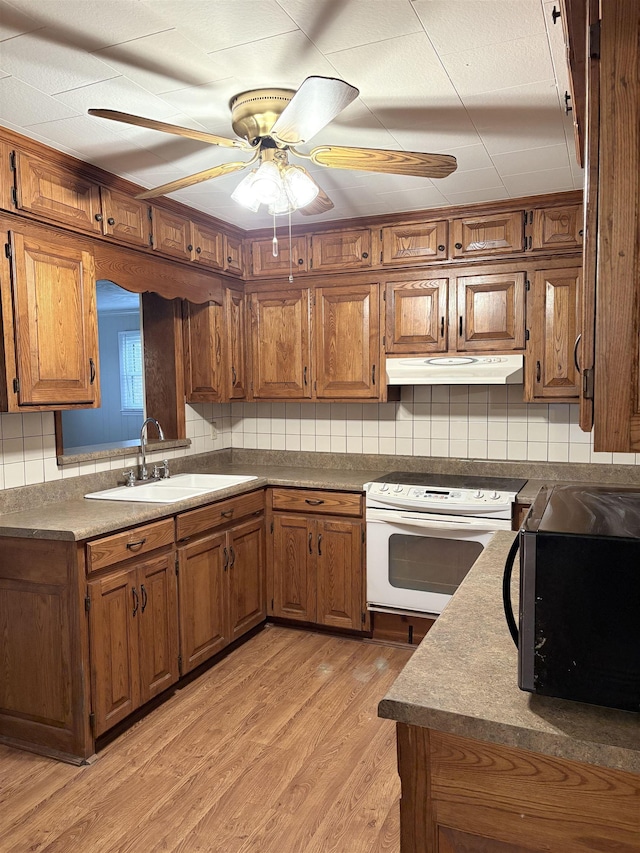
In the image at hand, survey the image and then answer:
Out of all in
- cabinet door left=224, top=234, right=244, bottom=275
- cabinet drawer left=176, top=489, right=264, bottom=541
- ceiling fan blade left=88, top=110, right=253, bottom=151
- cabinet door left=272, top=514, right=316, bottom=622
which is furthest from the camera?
cabinet door left=224, top=234, right=244, bottom=275

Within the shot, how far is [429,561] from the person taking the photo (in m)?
3.33

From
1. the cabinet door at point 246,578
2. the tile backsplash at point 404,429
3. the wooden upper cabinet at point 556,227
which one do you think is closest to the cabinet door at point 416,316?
the tile backsplash at point 404,429

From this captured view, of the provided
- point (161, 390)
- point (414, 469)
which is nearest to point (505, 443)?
point (414, 469)

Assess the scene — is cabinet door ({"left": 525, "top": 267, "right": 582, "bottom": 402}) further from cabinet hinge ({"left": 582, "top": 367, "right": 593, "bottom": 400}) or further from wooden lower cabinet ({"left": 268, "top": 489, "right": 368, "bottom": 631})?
cabinet hinge ({"left": 582, "top": 367, "right": 593, "bottom": 400})

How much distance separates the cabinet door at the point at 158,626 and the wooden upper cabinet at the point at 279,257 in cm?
192

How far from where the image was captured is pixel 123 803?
2.17 metres

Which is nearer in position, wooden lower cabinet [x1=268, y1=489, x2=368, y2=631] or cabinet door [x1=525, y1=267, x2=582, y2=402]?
cabinet door [x1=525, y1=267, x2=582, y2=402]

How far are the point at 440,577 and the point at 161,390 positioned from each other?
205 cm

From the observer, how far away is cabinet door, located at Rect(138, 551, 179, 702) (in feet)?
8.86

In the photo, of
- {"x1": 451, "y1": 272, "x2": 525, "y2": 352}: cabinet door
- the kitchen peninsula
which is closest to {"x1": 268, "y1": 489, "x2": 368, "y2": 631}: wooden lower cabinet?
{"x1": 451, "y1": 272, "x2": 525, "y2": 352}: cabinet door

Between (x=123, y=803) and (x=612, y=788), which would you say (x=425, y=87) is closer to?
(x=612, y=788)

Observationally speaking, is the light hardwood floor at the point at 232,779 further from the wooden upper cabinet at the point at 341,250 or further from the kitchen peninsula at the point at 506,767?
the wooden upper cabinet at the point at 341,250

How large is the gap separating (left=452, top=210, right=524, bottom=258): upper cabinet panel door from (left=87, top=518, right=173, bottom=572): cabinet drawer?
7.08 feet

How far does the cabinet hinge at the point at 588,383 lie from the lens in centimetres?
104
